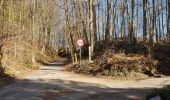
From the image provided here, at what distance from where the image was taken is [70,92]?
17.2m

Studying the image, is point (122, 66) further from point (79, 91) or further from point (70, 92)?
point (70, 92)

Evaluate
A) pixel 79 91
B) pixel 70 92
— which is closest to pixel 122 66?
pixel 79 91

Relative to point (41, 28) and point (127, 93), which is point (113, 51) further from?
point (41, 28)

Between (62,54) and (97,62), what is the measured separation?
53.4 m

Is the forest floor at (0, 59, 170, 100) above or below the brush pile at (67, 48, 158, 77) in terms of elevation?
below

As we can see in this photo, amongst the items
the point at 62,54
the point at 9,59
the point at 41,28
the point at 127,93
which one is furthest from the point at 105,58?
the point at 62,54

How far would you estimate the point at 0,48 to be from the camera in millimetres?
29109

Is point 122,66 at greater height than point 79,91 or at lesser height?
greater

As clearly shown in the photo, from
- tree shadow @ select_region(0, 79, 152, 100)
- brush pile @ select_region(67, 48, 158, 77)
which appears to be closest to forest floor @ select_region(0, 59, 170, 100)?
tree shadow @ select_region(0, 79, 152, 100)

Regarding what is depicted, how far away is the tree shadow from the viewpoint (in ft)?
51.5

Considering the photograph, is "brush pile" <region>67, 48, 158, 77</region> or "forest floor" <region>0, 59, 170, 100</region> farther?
"brush pile" <region>67, 48, 158, 77</region>

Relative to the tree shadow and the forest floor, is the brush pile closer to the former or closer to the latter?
the forest floor

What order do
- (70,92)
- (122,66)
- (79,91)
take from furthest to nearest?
(122,66) → (79,91) → (70,92)

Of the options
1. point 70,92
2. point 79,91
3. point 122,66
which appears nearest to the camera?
point 70,92
